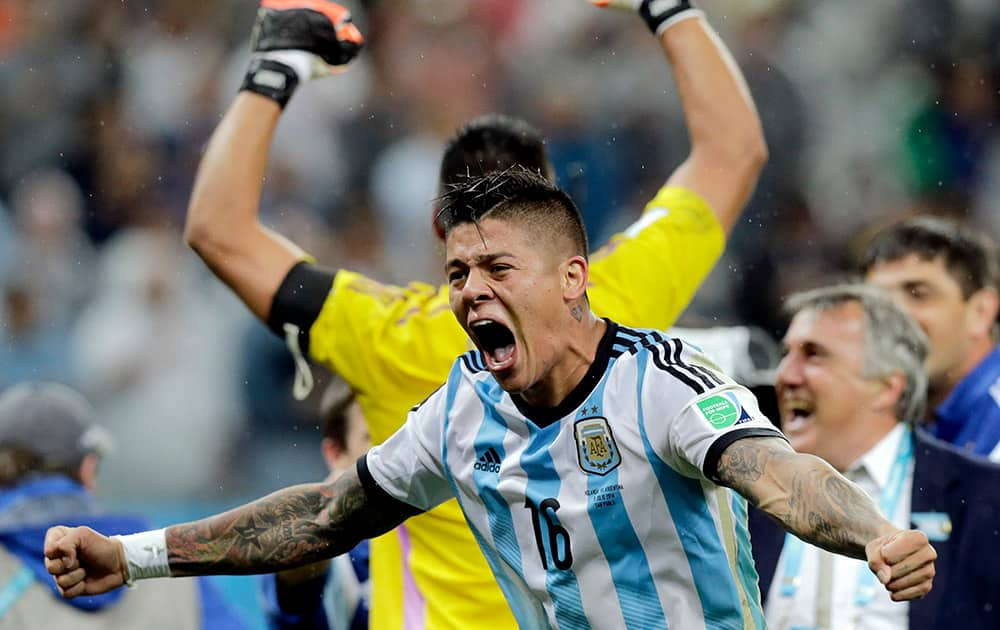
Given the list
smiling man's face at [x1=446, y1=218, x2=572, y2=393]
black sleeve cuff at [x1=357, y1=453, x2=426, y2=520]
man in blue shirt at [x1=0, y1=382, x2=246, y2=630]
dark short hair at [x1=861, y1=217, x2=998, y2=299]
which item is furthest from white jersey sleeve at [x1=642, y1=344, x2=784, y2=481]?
dark short hair at [x1=861, y1=217, x2=998, y2=299]

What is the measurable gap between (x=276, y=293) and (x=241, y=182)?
1.29ft

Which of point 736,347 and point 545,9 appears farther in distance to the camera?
point 545,9

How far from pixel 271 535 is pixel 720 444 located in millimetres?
1254

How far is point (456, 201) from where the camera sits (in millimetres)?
3467

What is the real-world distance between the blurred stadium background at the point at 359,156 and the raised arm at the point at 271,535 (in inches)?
231

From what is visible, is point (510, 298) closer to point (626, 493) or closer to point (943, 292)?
point (626, 493)

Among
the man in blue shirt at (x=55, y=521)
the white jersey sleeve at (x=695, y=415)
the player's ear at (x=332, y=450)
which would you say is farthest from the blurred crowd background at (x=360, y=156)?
the white jersey sleeve at (x=695, y=415)

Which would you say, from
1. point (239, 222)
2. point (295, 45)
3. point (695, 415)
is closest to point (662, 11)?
point (295, 45)

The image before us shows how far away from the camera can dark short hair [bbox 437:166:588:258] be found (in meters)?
3.42

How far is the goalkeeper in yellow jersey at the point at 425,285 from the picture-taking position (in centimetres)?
412

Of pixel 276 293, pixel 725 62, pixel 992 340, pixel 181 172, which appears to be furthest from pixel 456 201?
pixel 181 172

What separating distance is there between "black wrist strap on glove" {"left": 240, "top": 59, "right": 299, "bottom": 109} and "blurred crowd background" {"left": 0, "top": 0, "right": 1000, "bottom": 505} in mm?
5204

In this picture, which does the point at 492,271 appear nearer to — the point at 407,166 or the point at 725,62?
the point at 725,62

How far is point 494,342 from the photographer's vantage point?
3.38 metres
